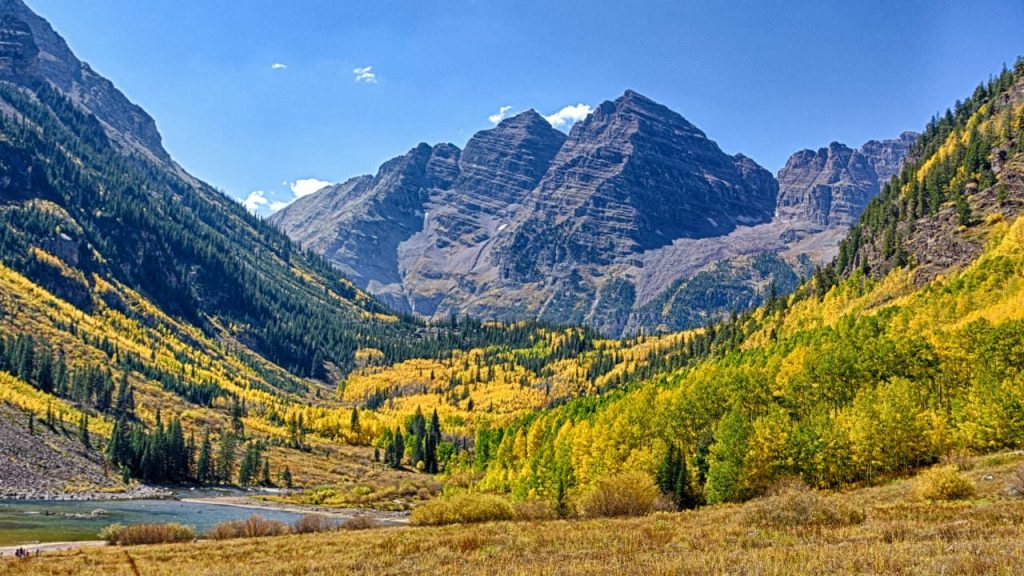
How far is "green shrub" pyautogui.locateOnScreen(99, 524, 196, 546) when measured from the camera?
56.8 m

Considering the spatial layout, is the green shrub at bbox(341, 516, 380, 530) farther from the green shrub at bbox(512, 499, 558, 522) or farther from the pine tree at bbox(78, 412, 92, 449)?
the pine tree at bbox(78, 412, 92, 449)

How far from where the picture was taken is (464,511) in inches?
2469

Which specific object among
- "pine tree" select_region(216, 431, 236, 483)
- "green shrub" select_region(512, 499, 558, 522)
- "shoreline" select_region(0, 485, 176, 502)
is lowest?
"shoreline" select_region(0, 485, 176, 502)

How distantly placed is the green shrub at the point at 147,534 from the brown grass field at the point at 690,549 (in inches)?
321

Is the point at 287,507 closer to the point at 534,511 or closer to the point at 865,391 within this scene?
the point at 534,511

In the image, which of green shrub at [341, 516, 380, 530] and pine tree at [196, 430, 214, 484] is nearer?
green shrub at [341, 516, 380, 530]

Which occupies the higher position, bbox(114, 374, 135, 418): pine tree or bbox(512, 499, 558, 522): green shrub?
bbox(114, 374, 135, 418): pine tree

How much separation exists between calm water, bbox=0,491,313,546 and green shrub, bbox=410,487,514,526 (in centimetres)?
2617

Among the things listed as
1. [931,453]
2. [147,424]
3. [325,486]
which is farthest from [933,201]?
[147,424]

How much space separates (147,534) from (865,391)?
7069 centimetres

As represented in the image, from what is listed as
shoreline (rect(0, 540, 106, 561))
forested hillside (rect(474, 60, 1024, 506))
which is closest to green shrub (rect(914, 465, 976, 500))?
forested hillside (rect(474, 60, 1024, 506))

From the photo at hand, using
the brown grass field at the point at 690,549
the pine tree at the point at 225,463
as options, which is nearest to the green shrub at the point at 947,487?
the brown grass field at the point at 690,549

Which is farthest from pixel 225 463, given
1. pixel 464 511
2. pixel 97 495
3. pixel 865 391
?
pixel 865 391

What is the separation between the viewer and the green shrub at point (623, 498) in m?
59.6
